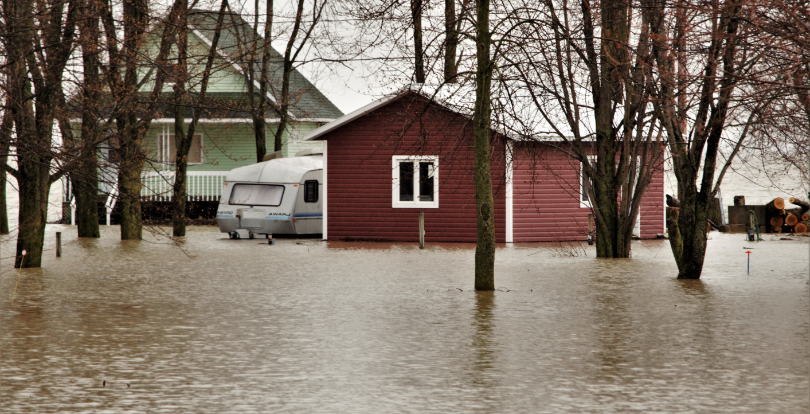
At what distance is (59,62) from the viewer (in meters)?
18.9

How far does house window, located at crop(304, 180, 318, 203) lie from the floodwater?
11.5 metres

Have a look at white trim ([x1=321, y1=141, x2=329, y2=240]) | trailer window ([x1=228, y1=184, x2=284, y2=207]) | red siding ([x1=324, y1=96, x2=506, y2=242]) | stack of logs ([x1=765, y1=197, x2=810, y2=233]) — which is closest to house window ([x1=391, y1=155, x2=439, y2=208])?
red siding ([x1=324, y1=96, x2=506, y2=242])

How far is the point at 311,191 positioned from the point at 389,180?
3238 mm

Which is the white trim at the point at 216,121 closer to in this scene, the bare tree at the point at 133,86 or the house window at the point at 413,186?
the bare tree at the point at 133,86

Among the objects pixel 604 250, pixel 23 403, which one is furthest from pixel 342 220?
pixel 23 403

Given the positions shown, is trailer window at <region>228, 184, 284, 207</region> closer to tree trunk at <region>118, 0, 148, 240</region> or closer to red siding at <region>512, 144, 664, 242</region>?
tree trunk at <region>118, 0, 148, 240</region>

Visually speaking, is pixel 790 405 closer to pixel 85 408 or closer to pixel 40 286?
pixel 85 408

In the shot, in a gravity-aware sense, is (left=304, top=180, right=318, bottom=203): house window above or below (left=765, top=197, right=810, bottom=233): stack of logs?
above

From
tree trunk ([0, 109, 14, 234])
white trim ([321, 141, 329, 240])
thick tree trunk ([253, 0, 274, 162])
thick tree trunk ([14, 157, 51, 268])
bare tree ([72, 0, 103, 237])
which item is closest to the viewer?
tree trunk ([0, 109, 14, 234])

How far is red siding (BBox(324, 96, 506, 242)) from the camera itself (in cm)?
2978

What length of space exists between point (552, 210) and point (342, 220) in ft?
21.4

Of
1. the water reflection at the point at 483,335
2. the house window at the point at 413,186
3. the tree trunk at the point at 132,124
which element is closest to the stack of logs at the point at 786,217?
the house window at the point at 413,186

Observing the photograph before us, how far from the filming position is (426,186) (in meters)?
30.5

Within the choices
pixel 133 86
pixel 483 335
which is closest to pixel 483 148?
pixel 483 335
